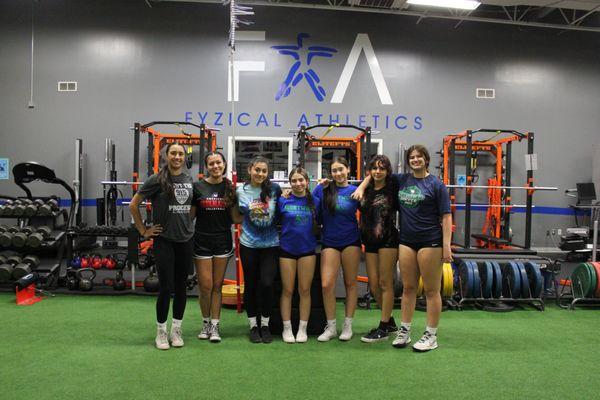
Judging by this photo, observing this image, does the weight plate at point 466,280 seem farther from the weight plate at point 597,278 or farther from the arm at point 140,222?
the arm at point 140,222

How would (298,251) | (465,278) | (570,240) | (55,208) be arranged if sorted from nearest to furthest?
(298,251) < (465,278) < (55,208) < (570,240)

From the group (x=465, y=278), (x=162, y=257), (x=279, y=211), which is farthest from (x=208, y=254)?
(x=465, y=278)

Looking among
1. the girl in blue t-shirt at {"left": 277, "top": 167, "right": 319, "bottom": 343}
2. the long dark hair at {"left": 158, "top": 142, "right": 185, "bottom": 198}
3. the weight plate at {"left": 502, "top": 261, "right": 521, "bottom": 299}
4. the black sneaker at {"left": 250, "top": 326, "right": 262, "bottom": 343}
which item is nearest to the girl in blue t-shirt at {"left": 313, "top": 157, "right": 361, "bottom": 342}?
the girl in blue t-shirt at {"left": 277, "top": 167, "right": 319, "bottom": 343}

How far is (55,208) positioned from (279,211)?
3646mm

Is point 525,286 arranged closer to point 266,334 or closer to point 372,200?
point 372,200

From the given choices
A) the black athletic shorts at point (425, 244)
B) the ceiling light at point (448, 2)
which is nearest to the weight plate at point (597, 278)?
the black athletic shorts at point (425, 244)

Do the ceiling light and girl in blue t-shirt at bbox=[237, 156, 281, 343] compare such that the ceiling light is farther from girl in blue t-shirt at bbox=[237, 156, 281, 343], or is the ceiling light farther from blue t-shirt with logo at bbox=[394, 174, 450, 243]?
girl in blue t-shirt at bbox=[237, 156, 281, 343]

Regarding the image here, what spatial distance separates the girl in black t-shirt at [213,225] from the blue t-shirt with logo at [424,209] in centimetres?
130

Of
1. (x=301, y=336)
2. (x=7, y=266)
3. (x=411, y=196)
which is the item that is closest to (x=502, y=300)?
(x=411, y=196)

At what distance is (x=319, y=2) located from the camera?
322 inches

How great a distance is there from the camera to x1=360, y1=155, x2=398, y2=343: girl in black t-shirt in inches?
125

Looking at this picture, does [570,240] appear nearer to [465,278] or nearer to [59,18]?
[465,278]

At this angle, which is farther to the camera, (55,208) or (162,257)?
(55,208)

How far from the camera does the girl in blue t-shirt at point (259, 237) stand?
125 inches
